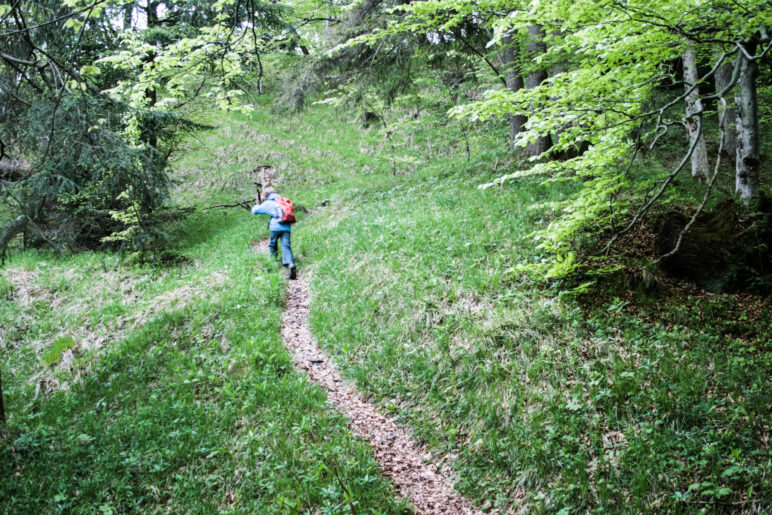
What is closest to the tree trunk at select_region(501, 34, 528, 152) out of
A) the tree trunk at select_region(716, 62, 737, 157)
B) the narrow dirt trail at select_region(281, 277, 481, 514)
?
the tree trunk at select_region(716, 62, 737, 157)

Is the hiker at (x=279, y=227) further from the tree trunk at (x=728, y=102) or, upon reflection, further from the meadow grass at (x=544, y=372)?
the tree trunk at (x=728, y=102)

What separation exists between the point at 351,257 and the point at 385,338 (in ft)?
11.5

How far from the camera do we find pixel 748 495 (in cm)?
352

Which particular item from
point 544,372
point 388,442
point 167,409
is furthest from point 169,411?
point 544,372

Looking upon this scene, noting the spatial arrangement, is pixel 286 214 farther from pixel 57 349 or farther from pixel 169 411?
pixel 169 411

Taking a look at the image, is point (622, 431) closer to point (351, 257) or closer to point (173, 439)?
point (173, 439)

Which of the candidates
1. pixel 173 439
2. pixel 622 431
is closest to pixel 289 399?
pixel 173 439

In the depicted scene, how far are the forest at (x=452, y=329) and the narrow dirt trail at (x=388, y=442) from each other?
34 mm

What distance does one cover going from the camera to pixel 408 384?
5.96 metres

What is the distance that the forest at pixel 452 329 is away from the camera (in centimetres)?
425

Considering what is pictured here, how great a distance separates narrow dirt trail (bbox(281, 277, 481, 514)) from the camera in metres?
4.45

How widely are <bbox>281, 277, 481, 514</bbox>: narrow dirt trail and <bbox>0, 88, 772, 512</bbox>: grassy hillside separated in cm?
19

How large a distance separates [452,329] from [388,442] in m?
2.02

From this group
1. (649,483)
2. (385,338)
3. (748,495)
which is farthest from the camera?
(385,338)
